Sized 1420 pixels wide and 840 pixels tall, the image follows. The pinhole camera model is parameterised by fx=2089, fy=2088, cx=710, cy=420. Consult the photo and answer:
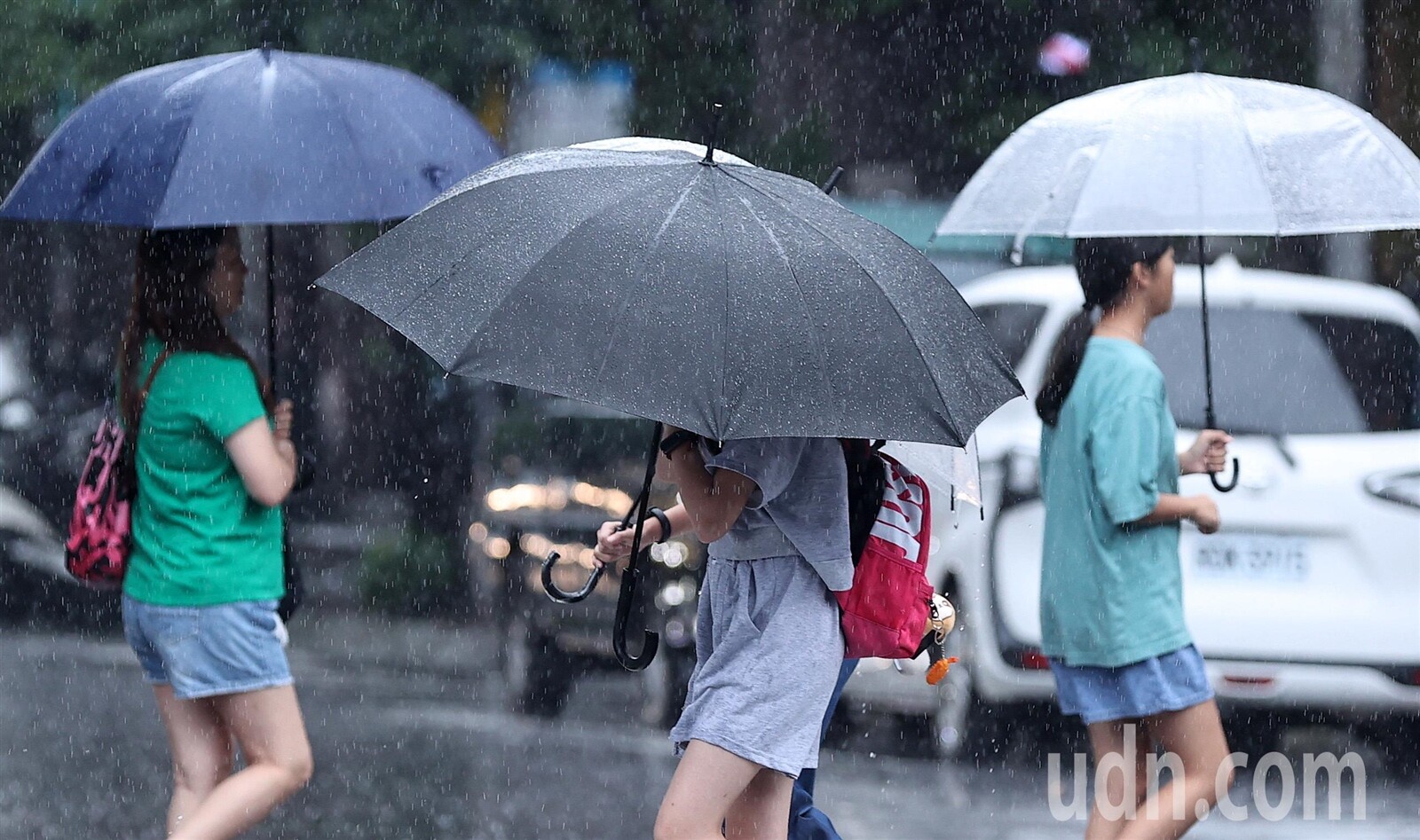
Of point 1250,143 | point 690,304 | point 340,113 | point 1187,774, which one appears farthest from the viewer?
point 1250,143

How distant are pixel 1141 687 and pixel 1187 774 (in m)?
0.24

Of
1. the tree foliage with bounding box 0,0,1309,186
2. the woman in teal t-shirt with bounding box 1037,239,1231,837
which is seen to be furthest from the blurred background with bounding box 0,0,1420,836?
the woman in teal t-shirt with bounding box 1037,239,1231,837

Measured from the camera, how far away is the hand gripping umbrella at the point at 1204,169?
534 centimetres

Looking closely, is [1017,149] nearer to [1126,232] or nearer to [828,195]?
[1126,232]

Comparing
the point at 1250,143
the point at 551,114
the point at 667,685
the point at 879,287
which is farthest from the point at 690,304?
the point at 551,114

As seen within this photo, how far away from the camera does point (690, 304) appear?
12.4ft

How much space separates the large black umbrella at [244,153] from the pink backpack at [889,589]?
1.68 m

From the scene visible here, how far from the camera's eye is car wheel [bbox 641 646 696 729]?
8555mm

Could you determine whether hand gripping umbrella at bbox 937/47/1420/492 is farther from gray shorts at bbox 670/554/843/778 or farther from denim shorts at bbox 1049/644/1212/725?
gray shorts at bbox 670/554/843/778

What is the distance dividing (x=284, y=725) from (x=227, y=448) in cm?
67

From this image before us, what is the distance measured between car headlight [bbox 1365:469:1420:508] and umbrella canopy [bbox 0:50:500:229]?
3.66 m

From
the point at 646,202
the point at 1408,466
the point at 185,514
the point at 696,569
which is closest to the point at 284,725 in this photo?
the point at 185,514

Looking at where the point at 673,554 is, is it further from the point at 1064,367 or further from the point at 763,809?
the point at 763,809

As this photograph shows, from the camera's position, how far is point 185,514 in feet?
16.1
